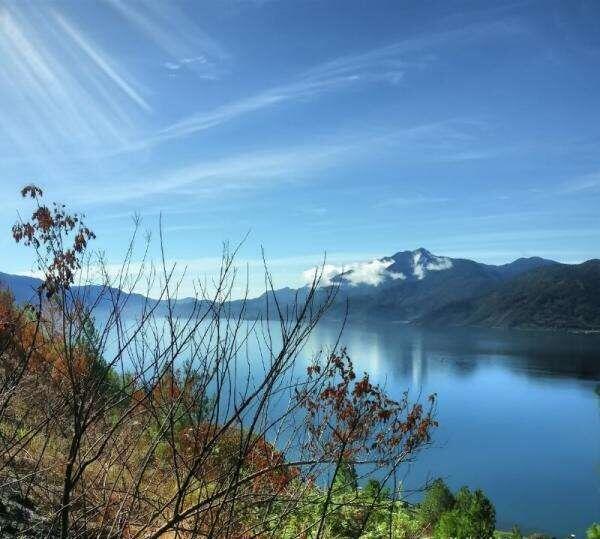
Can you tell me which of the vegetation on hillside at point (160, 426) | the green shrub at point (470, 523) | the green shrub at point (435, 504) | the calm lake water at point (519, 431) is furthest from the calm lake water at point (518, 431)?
the vegetation on hillside at point (160, 426)

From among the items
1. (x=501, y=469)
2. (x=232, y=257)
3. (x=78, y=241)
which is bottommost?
(x=501, y=469)

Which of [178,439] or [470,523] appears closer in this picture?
[470,523]

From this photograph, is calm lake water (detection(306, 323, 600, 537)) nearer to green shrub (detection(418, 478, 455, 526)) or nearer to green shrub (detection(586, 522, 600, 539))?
green shrub (detection(418, 478, 455, 526))

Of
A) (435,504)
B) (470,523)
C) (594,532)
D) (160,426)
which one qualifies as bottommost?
(435,504)

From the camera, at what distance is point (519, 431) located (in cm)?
5569

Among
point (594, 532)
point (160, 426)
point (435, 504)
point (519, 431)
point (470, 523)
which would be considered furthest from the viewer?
point (519, 431)

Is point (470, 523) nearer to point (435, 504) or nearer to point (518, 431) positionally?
point (435, 504)

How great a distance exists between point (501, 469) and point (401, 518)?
36.1 m

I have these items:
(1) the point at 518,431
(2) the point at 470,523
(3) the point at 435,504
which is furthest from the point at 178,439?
(1) the point at 518,431

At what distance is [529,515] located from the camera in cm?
3269

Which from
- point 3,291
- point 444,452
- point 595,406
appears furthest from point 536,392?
point 3,291

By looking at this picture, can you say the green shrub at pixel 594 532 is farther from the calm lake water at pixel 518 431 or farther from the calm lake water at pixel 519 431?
the calm lake water at pixel 519 431

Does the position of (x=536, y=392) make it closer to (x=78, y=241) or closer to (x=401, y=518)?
(x=401, y=518)

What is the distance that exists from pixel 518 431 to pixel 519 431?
10 cm
